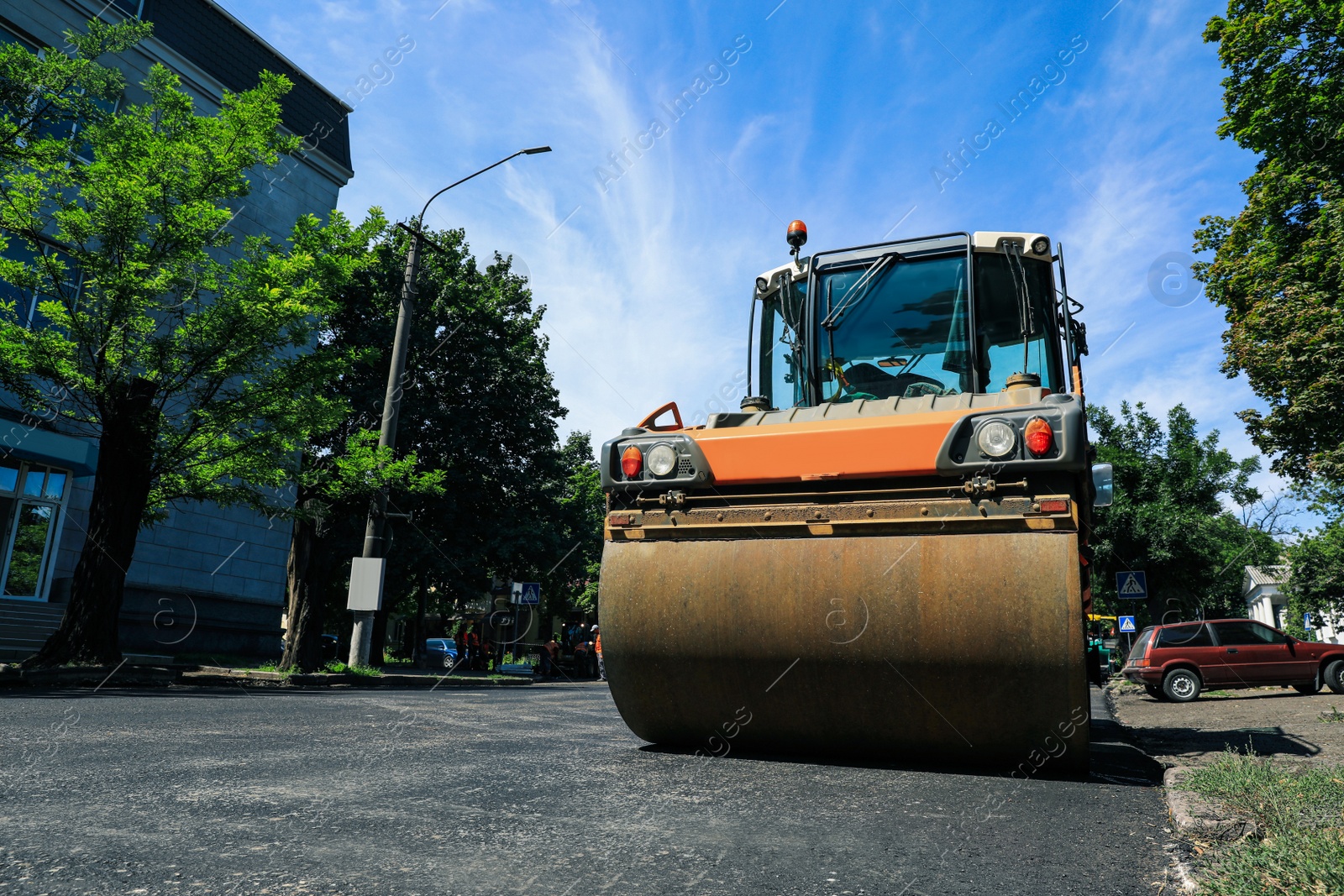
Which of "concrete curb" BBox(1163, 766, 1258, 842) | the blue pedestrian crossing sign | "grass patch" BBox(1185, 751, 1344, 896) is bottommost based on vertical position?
"concrete curb" BBox(1163, 766, 1258, 842)

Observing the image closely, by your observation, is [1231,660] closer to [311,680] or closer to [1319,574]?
[311,680]

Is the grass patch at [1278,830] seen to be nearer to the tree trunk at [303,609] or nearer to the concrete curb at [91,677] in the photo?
the concrete curb at [91,677]

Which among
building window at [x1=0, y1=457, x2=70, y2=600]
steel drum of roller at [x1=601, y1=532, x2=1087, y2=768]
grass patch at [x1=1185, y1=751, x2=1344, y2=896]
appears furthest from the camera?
building window at [x1=0, y1=457, x2=70, y2=600]

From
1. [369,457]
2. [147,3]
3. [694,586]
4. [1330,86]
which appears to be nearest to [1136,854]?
[694,586]

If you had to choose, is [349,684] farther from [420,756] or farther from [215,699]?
[420,756]

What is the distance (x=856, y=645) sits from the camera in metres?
4.14

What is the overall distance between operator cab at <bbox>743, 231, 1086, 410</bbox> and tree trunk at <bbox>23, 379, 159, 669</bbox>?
1054cm

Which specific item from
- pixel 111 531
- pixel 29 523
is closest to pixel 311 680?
pixel 111 531

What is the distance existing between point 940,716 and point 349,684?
13.0m

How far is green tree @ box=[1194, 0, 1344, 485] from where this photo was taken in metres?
15.4

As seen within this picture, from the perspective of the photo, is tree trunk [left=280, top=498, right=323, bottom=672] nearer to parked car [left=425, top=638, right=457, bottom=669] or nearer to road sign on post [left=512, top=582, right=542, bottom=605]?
road sign on post [left=512, top=582, right=542, bottom=605]

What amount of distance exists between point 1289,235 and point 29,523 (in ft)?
86.6

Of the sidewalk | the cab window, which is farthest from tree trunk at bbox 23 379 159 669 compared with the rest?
the sidewalk

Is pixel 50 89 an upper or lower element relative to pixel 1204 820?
upper
